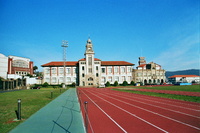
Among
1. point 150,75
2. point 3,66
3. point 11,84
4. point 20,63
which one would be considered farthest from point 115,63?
point 3,66

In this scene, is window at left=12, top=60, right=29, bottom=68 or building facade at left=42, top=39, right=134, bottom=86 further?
window at left=12, top=60, right=29, bottom=68

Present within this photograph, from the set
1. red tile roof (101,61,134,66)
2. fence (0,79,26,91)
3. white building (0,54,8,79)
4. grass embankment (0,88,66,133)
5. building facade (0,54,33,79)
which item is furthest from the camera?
red tile roof (101,61,134,66)

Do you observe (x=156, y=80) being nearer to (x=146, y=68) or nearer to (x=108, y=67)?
(x=146, y=68)

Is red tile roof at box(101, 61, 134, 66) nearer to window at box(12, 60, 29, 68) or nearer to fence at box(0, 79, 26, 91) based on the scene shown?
fence at box(0, 79, 26, 91)

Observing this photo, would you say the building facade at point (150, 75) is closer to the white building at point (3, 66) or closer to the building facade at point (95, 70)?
the building facade at point (95, 70)

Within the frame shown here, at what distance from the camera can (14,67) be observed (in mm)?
64062

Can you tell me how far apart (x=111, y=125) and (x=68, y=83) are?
6119cm

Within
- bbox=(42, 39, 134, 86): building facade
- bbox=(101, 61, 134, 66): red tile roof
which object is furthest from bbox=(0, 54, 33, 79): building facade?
bbox=(101, 61, 134, 66): red tile roof

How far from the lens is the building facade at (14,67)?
54562 millimetres

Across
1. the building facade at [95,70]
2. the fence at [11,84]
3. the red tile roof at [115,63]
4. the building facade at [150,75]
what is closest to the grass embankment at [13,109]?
the fence at [11,84]

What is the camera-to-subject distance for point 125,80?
68000mm

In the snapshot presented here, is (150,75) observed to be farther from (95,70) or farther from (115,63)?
(95,70)

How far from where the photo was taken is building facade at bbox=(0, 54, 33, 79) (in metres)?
54.6

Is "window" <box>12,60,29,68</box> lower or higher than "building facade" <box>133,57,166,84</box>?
higher
